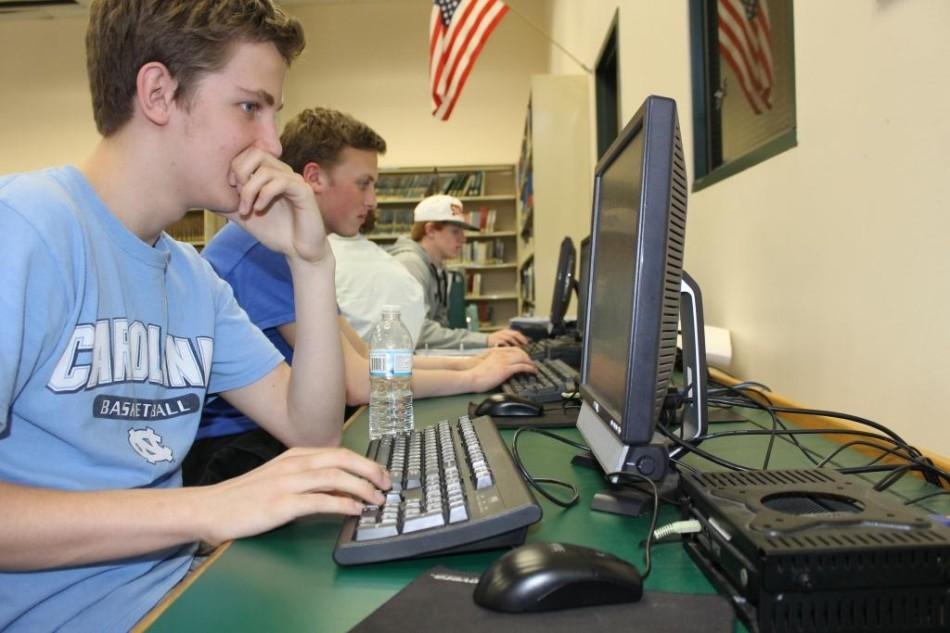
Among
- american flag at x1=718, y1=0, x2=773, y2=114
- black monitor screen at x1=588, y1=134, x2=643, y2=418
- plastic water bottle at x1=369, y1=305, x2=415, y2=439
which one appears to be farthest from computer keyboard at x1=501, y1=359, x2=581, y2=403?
american flag at x1=718, y1=0, x2=773, y2=114

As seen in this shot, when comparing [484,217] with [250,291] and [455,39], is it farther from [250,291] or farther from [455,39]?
[250,291]

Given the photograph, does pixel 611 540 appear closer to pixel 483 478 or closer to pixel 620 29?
pixel 483 478

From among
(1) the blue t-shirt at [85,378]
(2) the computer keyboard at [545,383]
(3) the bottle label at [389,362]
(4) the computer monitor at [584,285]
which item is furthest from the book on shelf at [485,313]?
(1) the blue t-shirt at [85,378]

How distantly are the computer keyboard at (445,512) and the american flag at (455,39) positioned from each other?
10.8 feet

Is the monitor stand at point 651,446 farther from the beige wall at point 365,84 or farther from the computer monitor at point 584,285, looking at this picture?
the beige wall at point 365,84

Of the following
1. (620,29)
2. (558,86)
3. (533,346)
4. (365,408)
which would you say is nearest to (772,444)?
(365,408)

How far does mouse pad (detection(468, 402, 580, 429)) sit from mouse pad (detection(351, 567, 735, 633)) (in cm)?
63

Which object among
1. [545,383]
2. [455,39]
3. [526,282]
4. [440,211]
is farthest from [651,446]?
[526,282]

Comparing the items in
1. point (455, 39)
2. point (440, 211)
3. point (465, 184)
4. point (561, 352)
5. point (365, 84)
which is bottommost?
point (561, 352)

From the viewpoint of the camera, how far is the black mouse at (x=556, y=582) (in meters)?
0.48

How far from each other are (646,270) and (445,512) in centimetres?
29

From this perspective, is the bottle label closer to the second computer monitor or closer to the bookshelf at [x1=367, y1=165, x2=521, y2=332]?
the second computer monitor

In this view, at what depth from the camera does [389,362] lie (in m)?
1.34

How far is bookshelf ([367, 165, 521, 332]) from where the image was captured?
21.9ft
